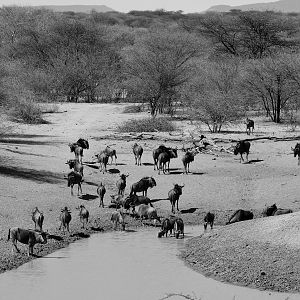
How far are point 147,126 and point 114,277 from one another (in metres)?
24.4

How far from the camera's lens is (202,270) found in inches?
679

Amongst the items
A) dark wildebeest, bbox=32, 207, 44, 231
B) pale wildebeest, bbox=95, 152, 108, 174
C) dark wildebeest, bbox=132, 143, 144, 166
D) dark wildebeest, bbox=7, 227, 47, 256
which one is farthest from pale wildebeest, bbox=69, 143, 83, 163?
dark wildebeest, bbox=7, 227, 47, 256

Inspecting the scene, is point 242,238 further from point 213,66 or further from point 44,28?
point 44,28

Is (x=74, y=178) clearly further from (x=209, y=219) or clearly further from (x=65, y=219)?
(x=209, y=219)

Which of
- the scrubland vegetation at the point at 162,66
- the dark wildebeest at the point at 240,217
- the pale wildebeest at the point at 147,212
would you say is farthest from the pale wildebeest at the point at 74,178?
the scrubland vegetation at the point at 162,66

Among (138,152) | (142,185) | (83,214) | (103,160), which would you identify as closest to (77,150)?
(103,160)

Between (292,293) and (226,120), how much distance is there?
26.0m

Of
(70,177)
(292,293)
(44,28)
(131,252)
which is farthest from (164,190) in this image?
(44,28)

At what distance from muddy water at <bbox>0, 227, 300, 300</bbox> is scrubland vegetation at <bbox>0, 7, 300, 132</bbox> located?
1759 centimetres

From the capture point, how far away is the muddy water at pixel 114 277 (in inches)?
610

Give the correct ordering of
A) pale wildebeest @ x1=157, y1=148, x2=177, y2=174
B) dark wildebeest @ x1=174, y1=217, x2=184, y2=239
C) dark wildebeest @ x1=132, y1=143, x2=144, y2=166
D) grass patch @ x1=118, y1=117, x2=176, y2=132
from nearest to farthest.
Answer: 1. dark wildebeest @ x1=174, y1=217, x2=184, y2=239
2. pale wildebeest @ x1=157, y1=148, x2=177, y2=174
3. dark wildebeest @ x1=132, y1=143, x2=144, y2=166
4. grass patch @ x1=118, y1=117, x2=176, y2=132

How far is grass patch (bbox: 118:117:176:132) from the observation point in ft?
133

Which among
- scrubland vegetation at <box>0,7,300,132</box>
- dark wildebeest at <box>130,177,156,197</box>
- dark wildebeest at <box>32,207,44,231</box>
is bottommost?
dark wildebeest at <box>32,207,44,231</box>

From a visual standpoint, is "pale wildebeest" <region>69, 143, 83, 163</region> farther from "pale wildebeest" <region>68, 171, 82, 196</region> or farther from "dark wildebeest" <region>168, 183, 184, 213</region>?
"dark wildebeest" <region>168, 183, 184, 213</region>
